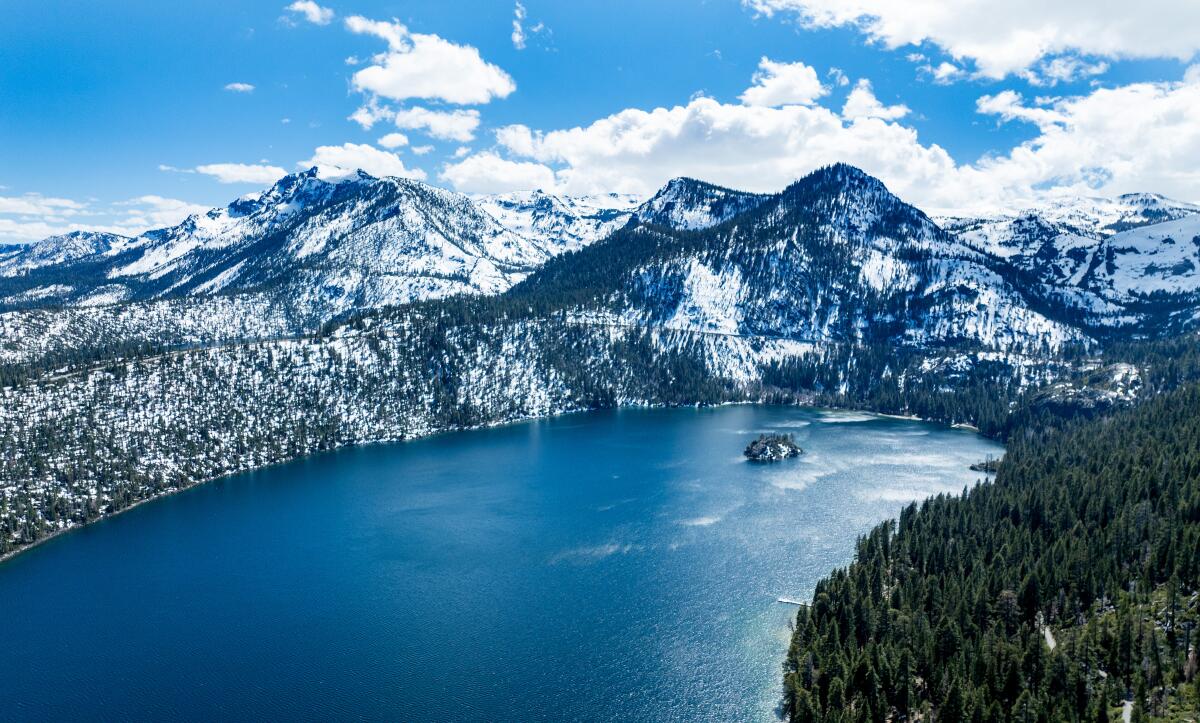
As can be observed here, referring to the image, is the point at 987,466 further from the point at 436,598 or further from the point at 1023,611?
the point at 436,598

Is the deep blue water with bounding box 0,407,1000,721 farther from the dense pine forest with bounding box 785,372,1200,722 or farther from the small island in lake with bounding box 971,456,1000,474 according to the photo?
the small island in lake with bounding box 971,456,1000,474

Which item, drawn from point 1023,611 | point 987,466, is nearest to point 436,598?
point 1023,611

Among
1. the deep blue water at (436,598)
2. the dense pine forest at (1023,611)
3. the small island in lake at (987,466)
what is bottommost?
the deep blue water at (436,598)

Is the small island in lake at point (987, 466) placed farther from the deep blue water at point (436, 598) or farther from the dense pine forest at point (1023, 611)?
the dense pine forest at point (1023, 611)

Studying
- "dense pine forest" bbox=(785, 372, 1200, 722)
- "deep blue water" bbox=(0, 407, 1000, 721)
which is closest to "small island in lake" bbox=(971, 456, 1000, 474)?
"deep blue water" bbox=(0, 407, 1000, 721)

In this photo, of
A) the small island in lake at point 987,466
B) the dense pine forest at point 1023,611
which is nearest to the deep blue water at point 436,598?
the dense pine forest at point 1023,611
